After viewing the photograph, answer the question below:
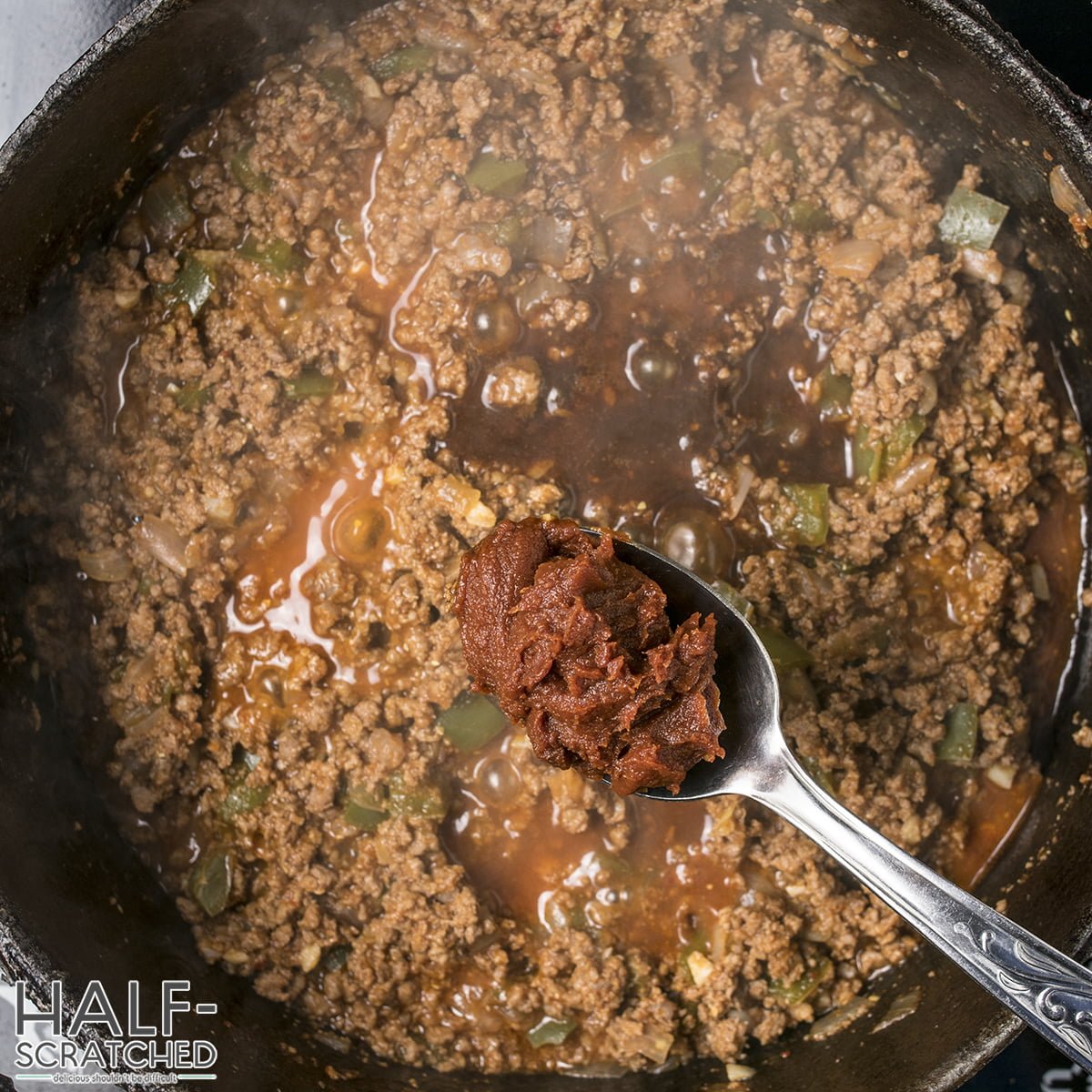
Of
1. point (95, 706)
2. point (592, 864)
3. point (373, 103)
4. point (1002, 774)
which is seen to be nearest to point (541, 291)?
point (373, 103)

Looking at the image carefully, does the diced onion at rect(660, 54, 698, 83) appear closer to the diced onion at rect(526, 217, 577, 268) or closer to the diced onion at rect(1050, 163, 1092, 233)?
the diced onion at rect(526, 217, 577, 268)

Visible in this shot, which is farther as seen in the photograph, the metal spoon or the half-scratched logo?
the half-scratched logo

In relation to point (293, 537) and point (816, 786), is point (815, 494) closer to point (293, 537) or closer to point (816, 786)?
point (816, 786)

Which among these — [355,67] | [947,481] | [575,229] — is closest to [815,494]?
[947,481]

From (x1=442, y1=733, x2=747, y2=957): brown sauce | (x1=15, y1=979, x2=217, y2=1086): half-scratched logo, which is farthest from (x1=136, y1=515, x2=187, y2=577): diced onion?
(x1=15, y1=979, x2=217, y2=1086): half-scratched logo

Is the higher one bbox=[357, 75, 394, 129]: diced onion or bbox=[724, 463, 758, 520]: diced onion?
bbox=[357, 75, 394, 129]: diced onion

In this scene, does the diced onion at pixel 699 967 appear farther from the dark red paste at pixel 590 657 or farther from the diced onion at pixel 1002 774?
the diced onion at pixel 1002 774
